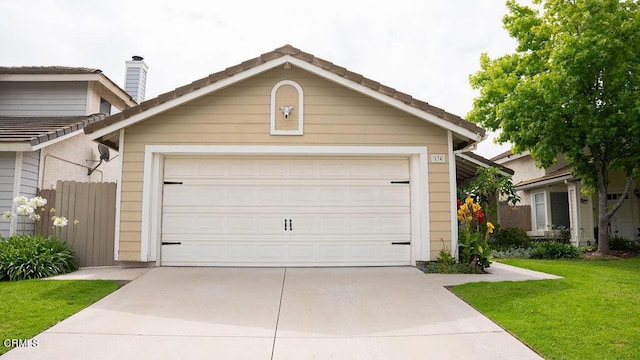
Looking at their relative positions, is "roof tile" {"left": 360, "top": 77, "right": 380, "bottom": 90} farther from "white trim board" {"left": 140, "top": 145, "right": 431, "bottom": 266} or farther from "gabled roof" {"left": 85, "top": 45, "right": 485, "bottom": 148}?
"white trim board" {"left": 140, "top": 145, "right": 431, "bottom": 266}

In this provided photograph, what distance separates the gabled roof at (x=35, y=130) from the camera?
892 cm

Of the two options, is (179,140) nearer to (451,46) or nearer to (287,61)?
(287,61)

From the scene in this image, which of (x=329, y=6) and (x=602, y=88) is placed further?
(x=602, y=88)

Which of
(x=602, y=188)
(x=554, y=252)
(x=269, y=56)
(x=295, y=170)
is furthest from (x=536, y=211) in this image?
(x=269, y=56)

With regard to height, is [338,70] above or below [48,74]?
below

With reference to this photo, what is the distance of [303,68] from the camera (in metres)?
8.03

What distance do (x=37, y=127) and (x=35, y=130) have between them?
1.99ft

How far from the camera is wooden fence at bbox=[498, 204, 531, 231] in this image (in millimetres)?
15984

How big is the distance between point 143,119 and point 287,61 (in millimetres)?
2996

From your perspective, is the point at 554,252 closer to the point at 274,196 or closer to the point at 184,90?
the point at 274,196

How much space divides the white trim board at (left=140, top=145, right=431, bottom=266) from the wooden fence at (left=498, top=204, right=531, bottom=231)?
9.17 meters

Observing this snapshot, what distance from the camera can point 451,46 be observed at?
10695 mm

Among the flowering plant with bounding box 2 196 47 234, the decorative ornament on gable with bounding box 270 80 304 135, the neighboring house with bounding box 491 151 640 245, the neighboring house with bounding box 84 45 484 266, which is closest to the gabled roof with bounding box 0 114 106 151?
the flowering plant with bounding box 2 196 47 234

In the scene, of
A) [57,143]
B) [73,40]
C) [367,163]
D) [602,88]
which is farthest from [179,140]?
[602,88]
